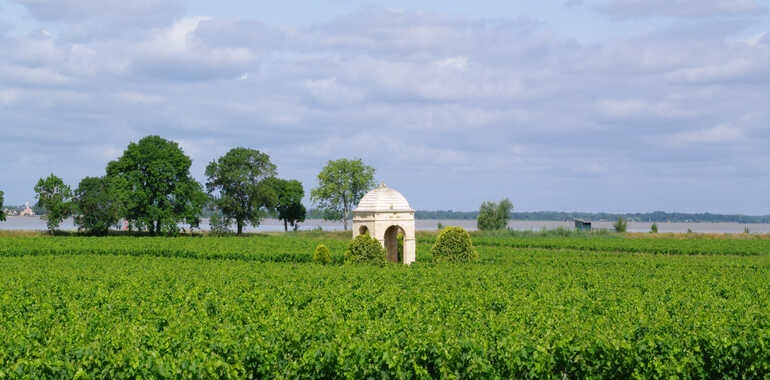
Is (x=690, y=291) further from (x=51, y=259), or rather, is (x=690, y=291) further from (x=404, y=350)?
A: (x=51, y=259)

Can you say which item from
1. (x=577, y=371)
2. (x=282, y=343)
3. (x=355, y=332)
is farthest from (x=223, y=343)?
(x=577, y=371)

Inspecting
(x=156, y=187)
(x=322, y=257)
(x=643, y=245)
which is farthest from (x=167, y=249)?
(x=643, y=245)

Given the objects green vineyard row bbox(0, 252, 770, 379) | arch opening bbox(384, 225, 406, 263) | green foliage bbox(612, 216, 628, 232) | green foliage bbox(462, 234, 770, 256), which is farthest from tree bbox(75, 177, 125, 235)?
green foliage bbox(612, 216, 628, 232)

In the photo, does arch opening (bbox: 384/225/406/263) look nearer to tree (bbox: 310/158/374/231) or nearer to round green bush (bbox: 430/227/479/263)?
round green bush (bbox: 430/227/479/263)

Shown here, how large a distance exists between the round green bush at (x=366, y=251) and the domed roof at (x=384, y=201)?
2.60 metres

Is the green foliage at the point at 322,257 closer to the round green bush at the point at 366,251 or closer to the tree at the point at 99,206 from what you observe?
the round green bush at the point at 366,251

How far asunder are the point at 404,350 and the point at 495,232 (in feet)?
226

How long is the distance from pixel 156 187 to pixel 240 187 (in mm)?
14462

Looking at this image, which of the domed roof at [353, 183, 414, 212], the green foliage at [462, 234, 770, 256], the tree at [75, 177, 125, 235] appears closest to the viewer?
the domed roof at [353, 183, 414, 212]

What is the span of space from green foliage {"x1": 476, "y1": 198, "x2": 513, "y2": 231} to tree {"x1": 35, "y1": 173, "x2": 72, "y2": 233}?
196 ft

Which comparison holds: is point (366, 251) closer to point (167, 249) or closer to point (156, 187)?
point (167, 249)

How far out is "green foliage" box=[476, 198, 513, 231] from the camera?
101 m

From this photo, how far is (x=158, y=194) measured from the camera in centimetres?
7231

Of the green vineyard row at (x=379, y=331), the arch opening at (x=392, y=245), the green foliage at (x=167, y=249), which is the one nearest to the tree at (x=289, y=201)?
the green foliage at (x=167, y=249)
